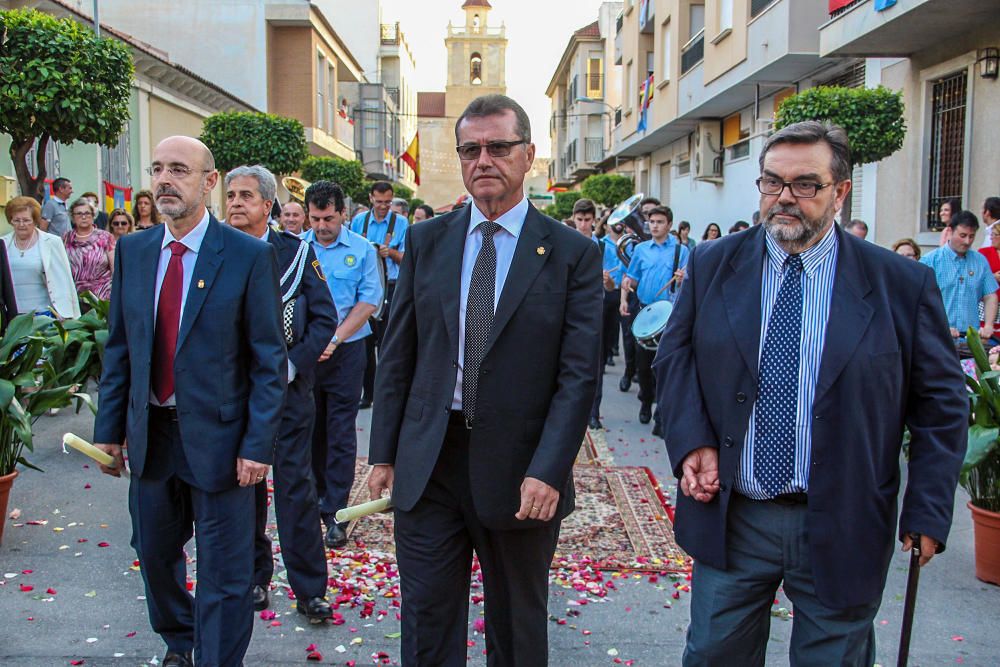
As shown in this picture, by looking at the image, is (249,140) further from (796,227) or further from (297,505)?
(796,227)

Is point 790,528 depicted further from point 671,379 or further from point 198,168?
point 198,168

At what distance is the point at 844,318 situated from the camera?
9.61ft

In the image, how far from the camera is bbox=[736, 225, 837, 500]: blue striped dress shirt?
294 centimetres

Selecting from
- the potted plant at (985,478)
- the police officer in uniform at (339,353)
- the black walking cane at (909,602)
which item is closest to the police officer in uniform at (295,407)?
the police officer in uniform at (339,353)

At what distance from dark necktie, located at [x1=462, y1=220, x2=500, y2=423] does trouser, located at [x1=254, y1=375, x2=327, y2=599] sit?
168 cm

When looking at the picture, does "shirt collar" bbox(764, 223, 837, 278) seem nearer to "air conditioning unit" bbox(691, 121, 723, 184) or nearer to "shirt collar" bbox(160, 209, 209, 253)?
"shirt collar" bbox(160, 209, 209, 253)

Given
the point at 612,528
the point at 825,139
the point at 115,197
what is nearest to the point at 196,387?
the point at 825,139

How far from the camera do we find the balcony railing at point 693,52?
23.4 metres

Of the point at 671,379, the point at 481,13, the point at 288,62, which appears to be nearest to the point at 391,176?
the point at 288,62

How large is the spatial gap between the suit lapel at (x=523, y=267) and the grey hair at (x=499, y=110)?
0.97 feet

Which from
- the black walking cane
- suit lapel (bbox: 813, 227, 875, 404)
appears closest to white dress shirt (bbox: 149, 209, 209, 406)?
suit lapel (bbox: 813, 227, 875, 404)

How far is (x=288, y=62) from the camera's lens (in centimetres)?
3425

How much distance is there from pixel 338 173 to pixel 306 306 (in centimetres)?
2931

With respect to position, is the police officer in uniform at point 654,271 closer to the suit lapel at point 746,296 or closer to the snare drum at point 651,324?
the snare drum at point 651,324
